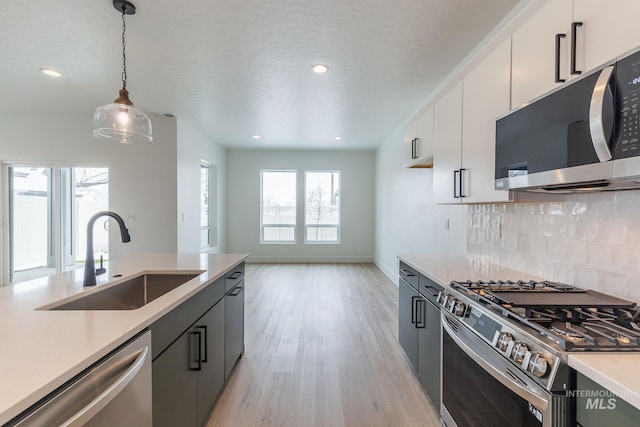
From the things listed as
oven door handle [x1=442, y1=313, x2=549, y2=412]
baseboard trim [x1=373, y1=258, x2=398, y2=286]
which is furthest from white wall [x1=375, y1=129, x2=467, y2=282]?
oven door handle [x1=442, y1=313, x2=549, y2=412]

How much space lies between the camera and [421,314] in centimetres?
220

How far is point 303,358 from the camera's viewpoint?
9.07ft

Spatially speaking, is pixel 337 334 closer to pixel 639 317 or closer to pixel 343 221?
pixel 639 317

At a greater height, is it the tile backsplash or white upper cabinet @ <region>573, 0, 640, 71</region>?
white upper cabinet @ <region>573, 0, 640, 71</region>

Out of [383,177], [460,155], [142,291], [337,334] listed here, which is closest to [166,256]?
[142,291]

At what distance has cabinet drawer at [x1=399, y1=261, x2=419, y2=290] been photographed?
7.77 feet

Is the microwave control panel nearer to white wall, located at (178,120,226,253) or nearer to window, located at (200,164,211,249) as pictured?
white wall, located at (178,120,226,253)

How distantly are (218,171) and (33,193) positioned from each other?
307 centimetres

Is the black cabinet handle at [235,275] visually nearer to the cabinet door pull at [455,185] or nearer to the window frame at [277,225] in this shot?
the cabinet door pull at [455,185]

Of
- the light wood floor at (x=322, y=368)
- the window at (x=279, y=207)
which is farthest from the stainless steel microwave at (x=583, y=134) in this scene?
the window at (x=279, y=207)

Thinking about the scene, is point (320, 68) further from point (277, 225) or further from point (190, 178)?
point (277, 225)

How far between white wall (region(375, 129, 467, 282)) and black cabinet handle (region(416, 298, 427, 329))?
3.22 ft

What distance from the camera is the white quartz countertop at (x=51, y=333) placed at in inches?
29.1

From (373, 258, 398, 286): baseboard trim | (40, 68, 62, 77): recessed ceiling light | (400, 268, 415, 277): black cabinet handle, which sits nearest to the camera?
(400, 268, 415, 277): black cabinet handle
